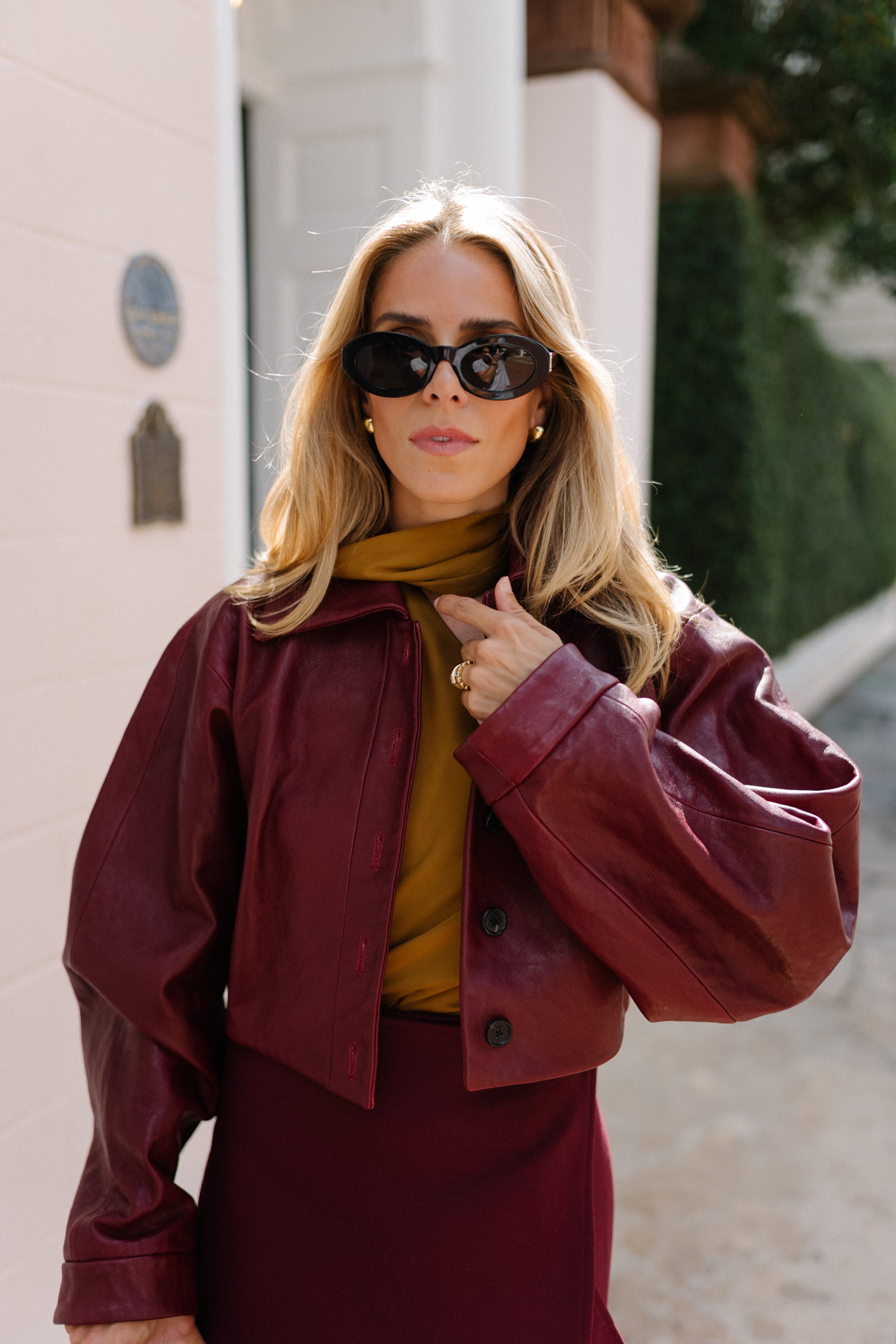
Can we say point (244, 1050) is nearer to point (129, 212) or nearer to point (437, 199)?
point (437, 199)

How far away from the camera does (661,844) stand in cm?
135

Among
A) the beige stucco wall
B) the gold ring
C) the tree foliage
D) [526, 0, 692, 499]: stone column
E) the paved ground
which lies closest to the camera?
the gold ring

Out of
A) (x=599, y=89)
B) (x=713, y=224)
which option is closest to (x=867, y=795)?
(x=713, y=224)

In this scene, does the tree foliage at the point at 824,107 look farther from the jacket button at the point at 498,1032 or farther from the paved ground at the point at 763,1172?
the jacket button at the point at 498,1032

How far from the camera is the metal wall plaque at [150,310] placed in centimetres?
228

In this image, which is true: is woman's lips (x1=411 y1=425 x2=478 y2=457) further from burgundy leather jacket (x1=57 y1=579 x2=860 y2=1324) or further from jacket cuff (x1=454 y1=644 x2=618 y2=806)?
jacket cuff (x1=454 y1=644 x2=618 y2=806)

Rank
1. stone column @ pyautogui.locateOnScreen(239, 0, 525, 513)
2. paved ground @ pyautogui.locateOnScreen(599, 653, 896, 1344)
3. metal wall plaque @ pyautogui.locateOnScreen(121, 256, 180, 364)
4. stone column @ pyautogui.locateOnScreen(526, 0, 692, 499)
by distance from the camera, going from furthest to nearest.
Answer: stone column @ pyautogui.locateOnScreen(526, 0, 692, 499)
stone column @ pyautogui.locateOnScreen(239, 0, 525, 513)
paved ground @ pyautogui.locateOnScreen(599, 653, 896, 1344)
metal wall plaque @ pyautogui.locateOnScreen(121, 256, 180, 364)

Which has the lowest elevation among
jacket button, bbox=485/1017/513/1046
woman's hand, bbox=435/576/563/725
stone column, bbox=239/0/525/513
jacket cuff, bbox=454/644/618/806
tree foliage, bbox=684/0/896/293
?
jacket button, bbox=485/1017/513/1046

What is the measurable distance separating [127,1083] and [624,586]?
92cm

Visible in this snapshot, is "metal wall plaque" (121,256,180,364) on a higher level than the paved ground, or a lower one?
higher

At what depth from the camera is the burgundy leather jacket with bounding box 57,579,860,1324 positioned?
1355 millimetres

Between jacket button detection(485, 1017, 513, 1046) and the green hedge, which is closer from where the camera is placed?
jacket button detection(485, 1017, 513, 1046)

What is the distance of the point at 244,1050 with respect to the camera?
156 cm

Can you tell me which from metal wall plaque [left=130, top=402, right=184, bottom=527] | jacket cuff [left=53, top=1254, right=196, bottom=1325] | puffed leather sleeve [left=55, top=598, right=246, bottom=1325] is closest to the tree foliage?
metal wall plaque [left=130, top=402, right=184, bottom=527]
